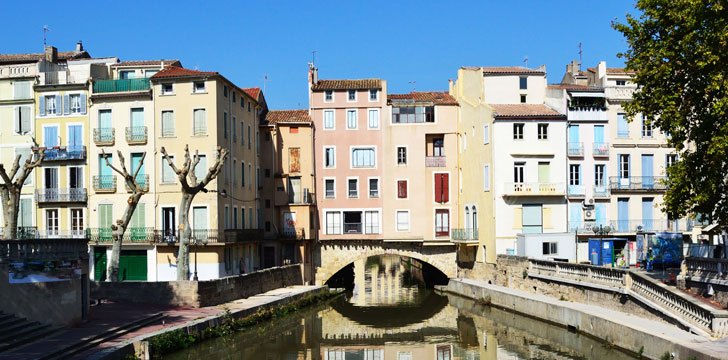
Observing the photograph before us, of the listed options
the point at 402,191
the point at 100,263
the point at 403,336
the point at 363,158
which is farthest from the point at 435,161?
the point at 100,263

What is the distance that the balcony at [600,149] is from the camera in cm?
4675

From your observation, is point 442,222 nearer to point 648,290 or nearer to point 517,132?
point 517,132

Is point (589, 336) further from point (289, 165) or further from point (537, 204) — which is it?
point (289, 165)

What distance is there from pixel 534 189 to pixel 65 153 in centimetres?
2803

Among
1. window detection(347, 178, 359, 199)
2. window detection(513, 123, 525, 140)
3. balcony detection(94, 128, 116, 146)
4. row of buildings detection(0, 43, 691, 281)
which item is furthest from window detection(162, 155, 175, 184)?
window detection(513, 123, 525, 140)

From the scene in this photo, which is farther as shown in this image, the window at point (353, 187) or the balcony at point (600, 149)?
the window at point (353, 187)

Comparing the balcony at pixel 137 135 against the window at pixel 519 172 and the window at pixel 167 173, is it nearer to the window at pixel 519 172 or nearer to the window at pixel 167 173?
the window at pixel 167 173

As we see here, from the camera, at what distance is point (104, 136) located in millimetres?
45281

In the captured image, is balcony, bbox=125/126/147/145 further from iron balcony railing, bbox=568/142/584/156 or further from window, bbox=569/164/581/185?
window, bbox=569/164/581/185

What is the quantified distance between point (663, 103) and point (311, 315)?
21916mm

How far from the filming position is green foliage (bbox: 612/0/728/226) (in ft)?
80.9

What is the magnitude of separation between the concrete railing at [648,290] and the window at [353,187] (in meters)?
16.9

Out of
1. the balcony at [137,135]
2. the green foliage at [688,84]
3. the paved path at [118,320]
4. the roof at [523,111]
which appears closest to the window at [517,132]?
the roof at [523,111]

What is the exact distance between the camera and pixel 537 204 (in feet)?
152
